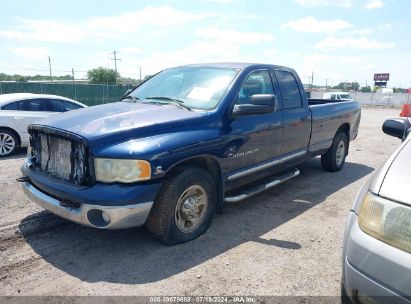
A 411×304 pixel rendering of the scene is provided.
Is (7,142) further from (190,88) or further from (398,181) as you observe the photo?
(398,181)

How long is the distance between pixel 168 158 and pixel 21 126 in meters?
6.23

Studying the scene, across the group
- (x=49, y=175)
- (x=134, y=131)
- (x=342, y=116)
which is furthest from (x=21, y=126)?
(x=342, y=116)

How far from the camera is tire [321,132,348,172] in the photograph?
6707 mm

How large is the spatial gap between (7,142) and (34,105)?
1.10 m

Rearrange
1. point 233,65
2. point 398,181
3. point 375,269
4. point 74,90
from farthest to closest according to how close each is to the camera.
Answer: point 74,90 → point 233,65 → point 398,181 → point 375,269

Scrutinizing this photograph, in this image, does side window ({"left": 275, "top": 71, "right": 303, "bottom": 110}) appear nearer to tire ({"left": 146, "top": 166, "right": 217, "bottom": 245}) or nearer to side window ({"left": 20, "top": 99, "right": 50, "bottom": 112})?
tire ({"left": 146, "top": 166, "right": 217, "bottom": 245})

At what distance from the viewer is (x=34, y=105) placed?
337 inches

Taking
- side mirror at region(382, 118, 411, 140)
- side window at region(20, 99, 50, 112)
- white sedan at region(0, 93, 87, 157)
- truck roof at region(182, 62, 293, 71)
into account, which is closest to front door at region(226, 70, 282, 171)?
truck roof at region(182, 62, 293, 71)

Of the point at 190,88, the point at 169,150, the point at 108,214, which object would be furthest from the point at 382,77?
the point at 108,214

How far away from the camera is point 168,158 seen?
3.32 meters

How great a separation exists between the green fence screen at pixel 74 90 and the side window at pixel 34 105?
33.2 ft

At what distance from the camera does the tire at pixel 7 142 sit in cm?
799

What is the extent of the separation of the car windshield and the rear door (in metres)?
1.03

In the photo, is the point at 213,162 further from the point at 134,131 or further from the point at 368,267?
the point at 368,267
